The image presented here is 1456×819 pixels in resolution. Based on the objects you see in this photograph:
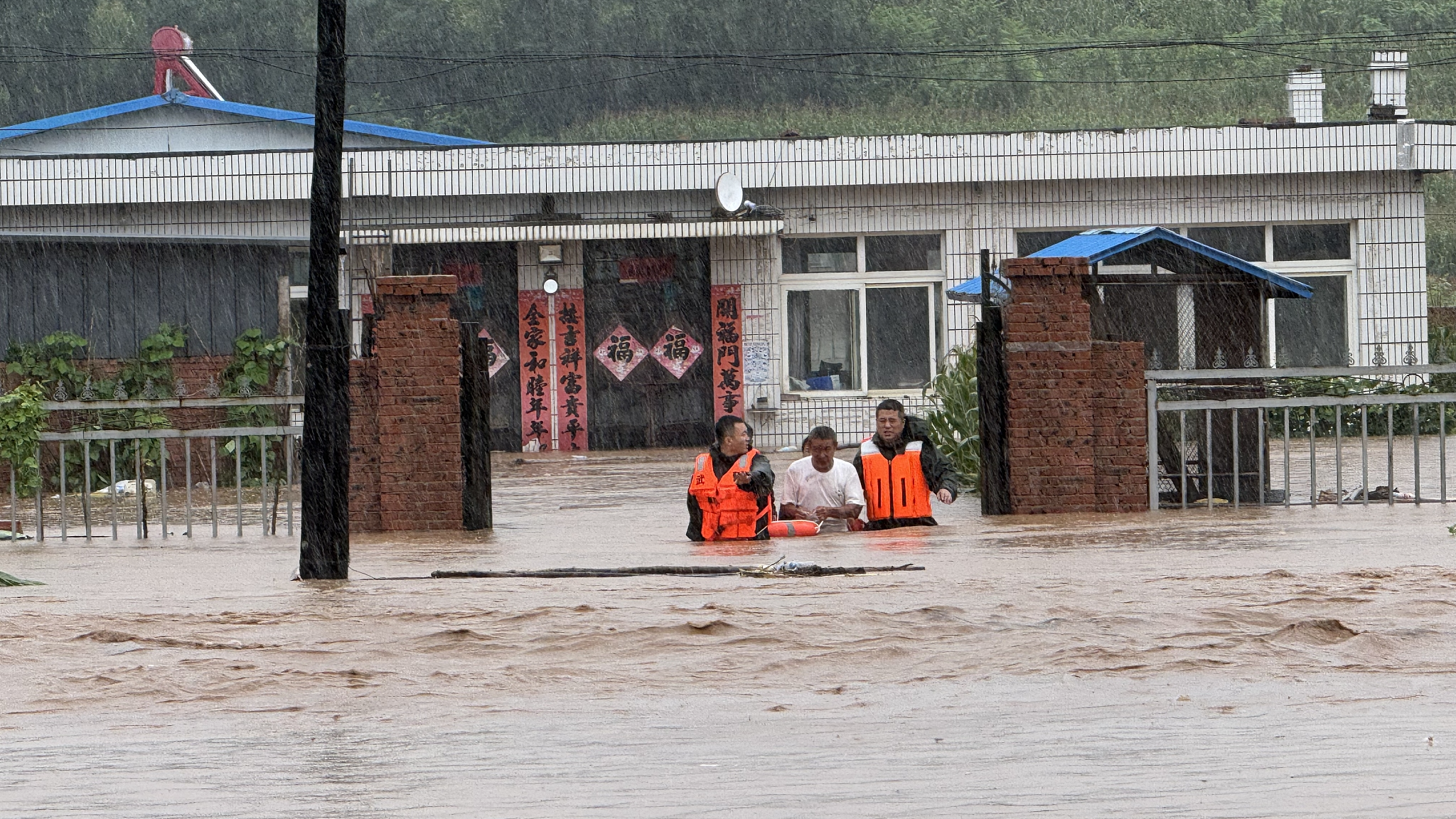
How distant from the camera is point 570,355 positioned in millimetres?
26531

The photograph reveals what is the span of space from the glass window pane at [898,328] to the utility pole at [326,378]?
16.0 meters

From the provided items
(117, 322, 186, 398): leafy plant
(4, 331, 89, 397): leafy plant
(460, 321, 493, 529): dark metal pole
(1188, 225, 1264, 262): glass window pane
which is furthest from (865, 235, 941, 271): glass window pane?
(460, 321, 493, 529): dark metal pole

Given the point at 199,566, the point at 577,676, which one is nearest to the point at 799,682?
the point at 577,676

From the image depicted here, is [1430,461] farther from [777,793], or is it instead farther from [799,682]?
[777,793]

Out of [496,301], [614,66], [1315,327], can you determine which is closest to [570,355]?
[496,301]

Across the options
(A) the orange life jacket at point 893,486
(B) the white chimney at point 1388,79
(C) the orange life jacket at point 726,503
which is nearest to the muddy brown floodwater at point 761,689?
(C) the orange life jacket at point 726,503

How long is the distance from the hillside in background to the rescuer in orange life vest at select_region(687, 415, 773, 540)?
130 ft

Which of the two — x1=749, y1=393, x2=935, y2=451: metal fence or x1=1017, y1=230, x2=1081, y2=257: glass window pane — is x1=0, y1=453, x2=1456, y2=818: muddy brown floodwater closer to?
x1=749, y1=393, x2=935, y2=451: metal fence

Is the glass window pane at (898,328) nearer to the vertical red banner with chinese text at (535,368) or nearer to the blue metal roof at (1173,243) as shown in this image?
the vertical red banner with chinese text at (535,368)

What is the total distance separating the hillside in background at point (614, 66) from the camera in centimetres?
5544

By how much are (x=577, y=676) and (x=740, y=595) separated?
2.33 meters

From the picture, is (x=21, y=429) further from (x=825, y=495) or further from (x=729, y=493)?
(x=825, y=495)

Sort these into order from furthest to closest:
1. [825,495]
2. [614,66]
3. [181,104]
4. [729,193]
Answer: [614,66]
[181,104]
[729,193]
[825,495]

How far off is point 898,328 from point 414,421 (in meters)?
12.9
